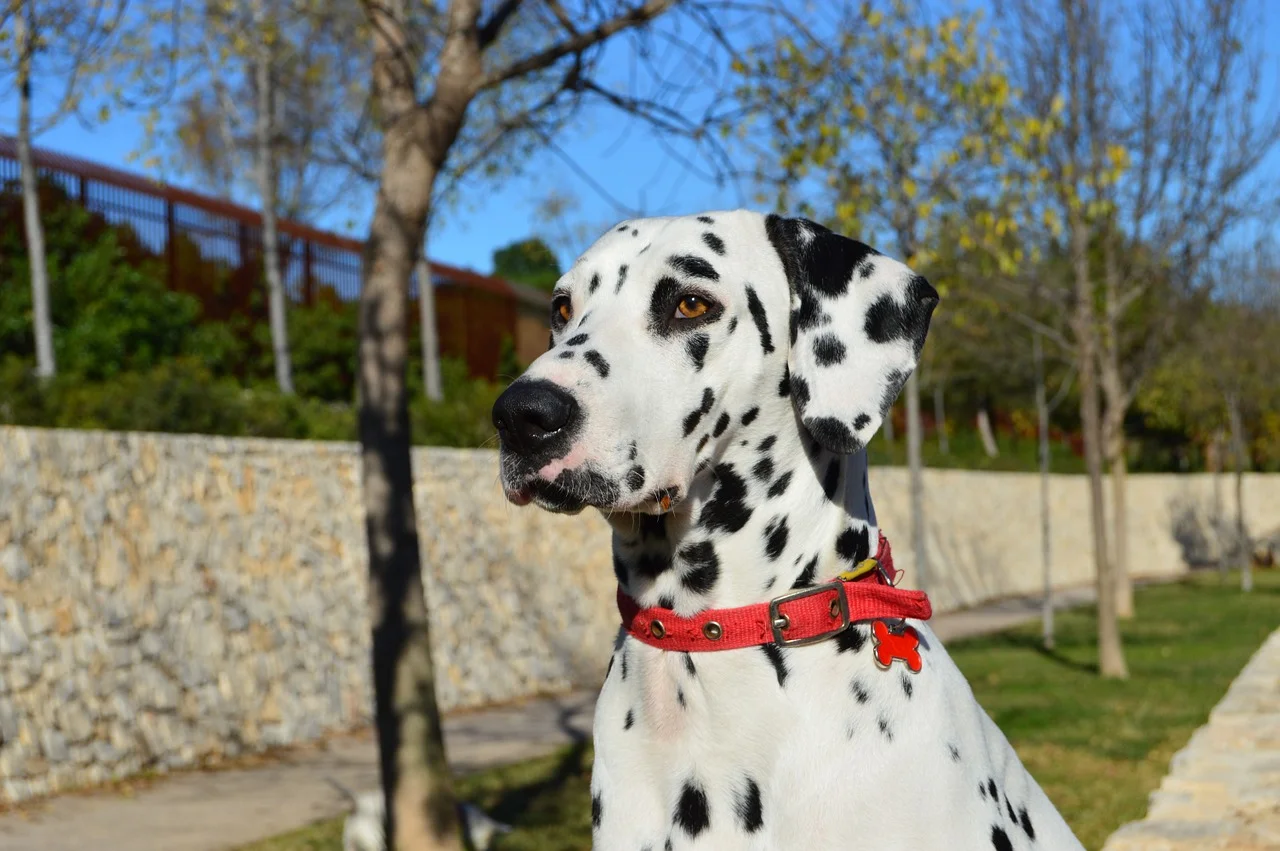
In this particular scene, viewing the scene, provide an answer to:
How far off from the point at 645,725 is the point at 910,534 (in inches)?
795

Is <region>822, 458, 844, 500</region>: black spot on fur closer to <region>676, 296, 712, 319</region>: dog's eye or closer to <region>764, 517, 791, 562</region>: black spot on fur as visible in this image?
<region>764, 517, 791, 562</region>: black spot on fur

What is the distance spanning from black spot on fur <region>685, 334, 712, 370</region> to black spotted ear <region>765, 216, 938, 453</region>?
0.60 feet

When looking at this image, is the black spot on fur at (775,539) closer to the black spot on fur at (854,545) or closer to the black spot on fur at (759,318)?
the black spot on fur at (854,545)

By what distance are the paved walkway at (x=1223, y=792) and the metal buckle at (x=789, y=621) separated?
3.06 meters

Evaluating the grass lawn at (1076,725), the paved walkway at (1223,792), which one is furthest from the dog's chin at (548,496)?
the grass lawn at (1076,725)

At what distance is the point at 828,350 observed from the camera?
2699 mm

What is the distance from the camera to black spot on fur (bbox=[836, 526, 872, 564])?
2666 mm

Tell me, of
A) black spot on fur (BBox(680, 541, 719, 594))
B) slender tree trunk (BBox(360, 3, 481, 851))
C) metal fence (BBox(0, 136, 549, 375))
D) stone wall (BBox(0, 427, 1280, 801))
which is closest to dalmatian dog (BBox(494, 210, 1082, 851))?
black spot on fur (BBox(680, 541, 719, 594))

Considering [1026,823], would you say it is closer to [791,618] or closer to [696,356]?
[791,618]

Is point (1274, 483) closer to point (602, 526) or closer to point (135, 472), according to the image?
point (602, 526)

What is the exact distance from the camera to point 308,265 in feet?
72.4

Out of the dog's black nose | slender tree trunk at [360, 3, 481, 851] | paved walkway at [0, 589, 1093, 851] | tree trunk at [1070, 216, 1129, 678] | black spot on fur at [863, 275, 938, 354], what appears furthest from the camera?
tree trunk at [1070, 216, 1129, 678]

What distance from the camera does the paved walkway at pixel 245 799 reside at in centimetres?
725

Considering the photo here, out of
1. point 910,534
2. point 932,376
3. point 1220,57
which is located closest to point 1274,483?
point 932,376
